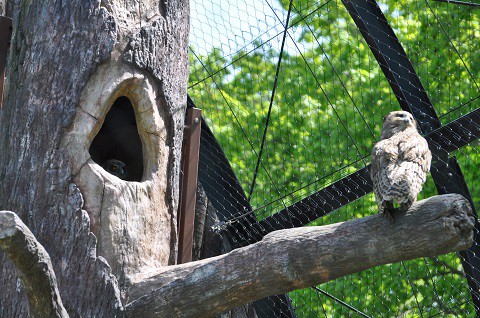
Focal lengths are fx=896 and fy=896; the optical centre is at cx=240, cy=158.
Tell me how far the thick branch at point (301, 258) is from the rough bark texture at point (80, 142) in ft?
0.85

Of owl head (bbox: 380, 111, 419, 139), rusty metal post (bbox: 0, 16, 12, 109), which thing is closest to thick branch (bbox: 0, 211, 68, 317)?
rusty metal post (bbox: 0, 16, 12, 109)

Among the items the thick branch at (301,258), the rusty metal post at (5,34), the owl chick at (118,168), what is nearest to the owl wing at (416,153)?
the thick branch at (301,258)

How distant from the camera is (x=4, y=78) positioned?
14.1ft

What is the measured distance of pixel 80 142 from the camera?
3975 millimetres

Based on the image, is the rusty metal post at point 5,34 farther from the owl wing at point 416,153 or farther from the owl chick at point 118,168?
the owl wing at point 416,153

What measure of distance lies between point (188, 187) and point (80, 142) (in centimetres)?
75

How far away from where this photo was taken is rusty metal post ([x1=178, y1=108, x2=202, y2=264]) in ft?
14.8

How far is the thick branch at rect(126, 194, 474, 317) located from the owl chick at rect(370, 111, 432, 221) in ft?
0.18

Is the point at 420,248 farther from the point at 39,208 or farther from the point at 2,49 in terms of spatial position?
the point at 2,49

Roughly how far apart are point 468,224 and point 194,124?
1.82 metres

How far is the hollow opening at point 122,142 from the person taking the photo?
4.60 meters

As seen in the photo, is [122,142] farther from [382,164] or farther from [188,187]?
[382,164]

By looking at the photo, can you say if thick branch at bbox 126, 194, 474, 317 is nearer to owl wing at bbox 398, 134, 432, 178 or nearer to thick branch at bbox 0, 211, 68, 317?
owl wing at bbox 398, 134, 432, 178

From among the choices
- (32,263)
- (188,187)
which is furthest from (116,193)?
(32,263)
